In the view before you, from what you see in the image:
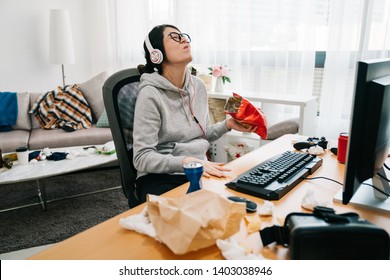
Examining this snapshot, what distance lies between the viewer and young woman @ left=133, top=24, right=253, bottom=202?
1302 mm

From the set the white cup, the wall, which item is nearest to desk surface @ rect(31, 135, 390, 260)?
the white cup

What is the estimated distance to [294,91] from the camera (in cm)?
294

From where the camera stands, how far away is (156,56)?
146 cm

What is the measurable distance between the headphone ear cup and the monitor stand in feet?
2.96

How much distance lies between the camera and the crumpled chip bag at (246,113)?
138 centimetres

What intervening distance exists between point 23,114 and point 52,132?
45cm

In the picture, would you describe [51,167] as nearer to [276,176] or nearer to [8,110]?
[8,110]

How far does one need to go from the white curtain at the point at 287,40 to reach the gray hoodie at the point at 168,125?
150 centimetres

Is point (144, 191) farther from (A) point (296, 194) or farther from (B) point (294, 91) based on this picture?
(B) point (294, 91)

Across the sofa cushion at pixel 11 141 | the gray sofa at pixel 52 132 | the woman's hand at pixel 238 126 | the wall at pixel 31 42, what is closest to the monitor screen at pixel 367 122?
the woman's hand at pixel 238 126

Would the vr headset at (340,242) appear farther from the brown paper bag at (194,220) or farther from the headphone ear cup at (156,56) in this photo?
the headphone ear cup at (156,56)

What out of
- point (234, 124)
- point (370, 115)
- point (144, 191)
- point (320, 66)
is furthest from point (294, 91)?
point (370, 115)

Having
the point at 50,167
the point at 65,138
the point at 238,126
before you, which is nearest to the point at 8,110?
the point at 65,138

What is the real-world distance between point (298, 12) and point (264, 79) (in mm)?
645
